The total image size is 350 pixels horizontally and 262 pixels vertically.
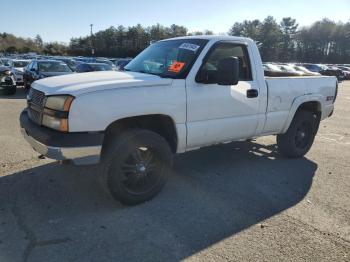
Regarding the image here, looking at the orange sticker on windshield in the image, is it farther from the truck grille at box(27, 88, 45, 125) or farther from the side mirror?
the truck grille at box(27, 88, 45, 125)

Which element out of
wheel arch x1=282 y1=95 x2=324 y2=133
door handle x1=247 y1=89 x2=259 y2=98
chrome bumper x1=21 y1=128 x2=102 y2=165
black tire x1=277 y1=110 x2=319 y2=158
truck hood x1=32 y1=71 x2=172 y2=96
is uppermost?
truck hood x1=32 y1=71 x2=172 y2=96

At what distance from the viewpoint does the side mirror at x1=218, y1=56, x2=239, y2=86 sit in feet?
14.4

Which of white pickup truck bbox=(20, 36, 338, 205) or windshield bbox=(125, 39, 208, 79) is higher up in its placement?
windshield bbox=(125, 39, 208, 79)

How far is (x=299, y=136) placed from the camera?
6.62m

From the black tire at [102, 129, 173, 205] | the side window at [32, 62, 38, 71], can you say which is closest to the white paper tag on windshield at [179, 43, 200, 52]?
the black tire at [102, 129, 173, 205]

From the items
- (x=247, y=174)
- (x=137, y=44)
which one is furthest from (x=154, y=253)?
(x=137, y=44)

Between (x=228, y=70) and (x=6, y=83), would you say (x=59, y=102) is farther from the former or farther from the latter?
(x=6, y=83)

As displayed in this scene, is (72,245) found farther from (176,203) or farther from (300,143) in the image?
(300,143)

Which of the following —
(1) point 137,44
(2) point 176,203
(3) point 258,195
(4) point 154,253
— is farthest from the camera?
(1) point 137,44

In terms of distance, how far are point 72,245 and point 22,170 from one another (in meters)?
2.33

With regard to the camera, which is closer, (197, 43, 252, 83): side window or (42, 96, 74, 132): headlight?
(42, 96, 74, 132): headlight

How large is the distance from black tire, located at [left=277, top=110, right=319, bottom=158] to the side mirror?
2379 millimetres

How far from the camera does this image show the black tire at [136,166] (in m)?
4.06

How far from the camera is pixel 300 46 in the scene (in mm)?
91375
